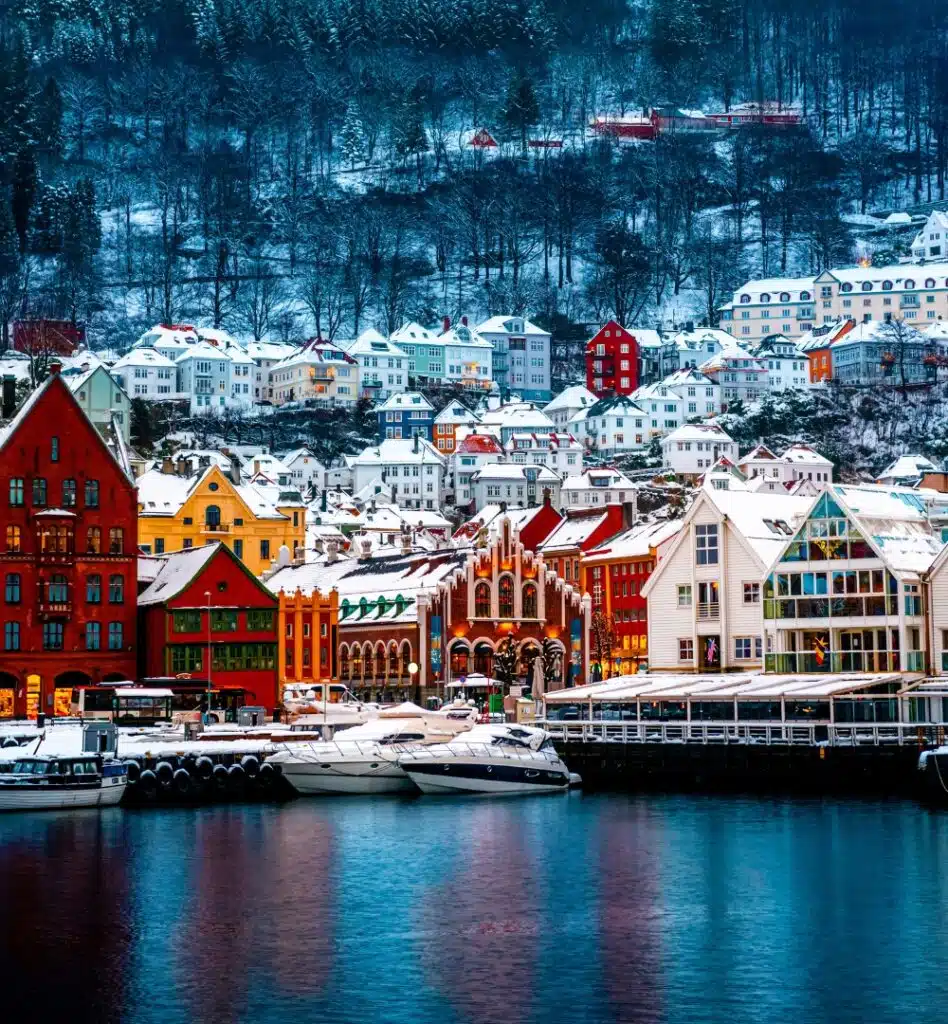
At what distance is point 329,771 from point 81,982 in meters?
47.5

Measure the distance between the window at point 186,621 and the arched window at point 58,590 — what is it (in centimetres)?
637

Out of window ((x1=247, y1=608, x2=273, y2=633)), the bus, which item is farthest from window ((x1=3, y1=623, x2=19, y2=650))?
window ((x1=247, y1=608, x2=273, y2=633))

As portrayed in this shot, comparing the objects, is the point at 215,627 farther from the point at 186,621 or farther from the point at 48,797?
the point at 48,797

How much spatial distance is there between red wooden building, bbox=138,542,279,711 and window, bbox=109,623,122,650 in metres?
1.88

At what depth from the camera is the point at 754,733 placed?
97.5 metres

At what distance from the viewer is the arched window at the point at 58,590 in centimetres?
11794

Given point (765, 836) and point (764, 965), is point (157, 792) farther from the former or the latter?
point (764, 965)

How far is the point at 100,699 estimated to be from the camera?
369 feet

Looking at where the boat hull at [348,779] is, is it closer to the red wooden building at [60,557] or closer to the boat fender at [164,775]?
the boat fender at [164,775]

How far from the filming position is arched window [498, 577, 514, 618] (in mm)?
135625

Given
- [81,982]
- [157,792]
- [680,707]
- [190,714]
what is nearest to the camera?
[81,982]

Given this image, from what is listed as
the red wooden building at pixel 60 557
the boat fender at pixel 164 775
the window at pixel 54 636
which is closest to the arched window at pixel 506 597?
the red wooden building at pixel 60 557

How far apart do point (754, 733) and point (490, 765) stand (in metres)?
12.8

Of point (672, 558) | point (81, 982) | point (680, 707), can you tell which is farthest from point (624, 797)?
point (81, 982)
